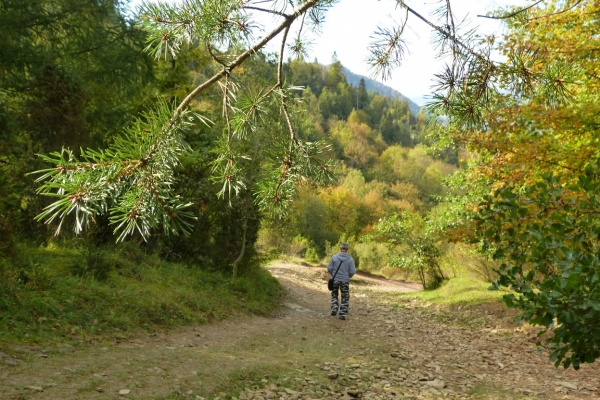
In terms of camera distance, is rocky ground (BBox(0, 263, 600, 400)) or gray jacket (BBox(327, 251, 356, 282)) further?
gray jacket (BBox(327, 251, 356, 282))

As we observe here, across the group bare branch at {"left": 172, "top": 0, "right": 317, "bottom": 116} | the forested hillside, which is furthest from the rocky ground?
bare branch at {"left": 172, "top": 0, "right": 317, "bottom": 116}

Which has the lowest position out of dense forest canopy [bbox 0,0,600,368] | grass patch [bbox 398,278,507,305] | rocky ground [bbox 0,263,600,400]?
rocky ground [bbox 0,263,600,400]

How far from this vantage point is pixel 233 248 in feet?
36.5

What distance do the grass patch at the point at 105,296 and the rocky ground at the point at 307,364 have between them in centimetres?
35

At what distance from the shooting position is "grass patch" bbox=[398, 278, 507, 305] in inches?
450

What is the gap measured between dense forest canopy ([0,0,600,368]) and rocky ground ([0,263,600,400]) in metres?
1.52

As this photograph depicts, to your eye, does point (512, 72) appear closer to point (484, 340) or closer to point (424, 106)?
point (424, 106)

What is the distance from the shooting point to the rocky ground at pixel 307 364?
13.8 ft

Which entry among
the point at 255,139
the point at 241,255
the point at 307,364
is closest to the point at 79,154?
the point at 307,364

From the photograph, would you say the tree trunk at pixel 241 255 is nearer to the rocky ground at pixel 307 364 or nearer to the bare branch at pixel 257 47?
the rocky ground at pixel 307 364

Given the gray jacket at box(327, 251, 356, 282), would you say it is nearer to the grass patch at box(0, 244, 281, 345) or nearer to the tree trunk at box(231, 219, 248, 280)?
the grass patch at box(0, 244, 281, 345)

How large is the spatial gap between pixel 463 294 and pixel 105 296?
373 inches

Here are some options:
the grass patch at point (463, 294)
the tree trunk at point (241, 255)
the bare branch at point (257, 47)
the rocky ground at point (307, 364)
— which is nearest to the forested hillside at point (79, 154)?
the tree trunk at point (241, 255)

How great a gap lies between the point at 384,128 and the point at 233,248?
64606 millimetres
